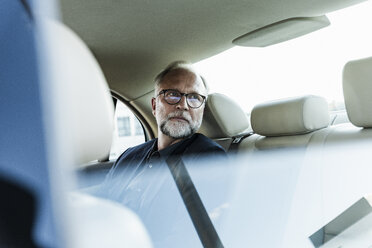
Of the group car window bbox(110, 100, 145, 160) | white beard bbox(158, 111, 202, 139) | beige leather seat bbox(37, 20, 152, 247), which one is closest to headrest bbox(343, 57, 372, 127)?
white beard bbox(158, 111, 202, 139)

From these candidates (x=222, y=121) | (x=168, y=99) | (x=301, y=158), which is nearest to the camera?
(x=301, y=158)

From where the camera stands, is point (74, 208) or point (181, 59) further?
point (181, 59)

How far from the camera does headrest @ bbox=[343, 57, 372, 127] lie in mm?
1505

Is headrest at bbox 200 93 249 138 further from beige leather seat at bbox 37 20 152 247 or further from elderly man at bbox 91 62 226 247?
beige leather seat at bbox 37 20 152 247

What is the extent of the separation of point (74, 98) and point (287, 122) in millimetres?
1476

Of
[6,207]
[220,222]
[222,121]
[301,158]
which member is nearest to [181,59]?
[222,121]

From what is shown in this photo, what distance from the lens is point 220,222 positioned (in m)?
1.31

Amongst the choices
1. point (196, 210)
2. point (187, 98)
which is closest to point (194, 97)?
point (187, 98)

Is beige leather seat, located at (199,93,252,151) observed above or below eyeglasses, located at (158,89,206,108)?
below

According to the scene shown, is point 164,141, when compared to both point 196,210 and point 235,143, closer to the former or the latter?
point 235,143

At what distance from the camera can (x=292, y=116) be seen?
5.97 feet

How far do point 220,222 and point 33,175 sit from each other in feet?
3.11

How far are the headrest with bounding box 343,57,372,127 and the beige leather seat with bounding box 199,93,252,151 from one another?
0.63 metres

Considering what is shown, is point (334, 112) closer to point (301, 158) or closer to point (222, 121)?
point (301, 158)
